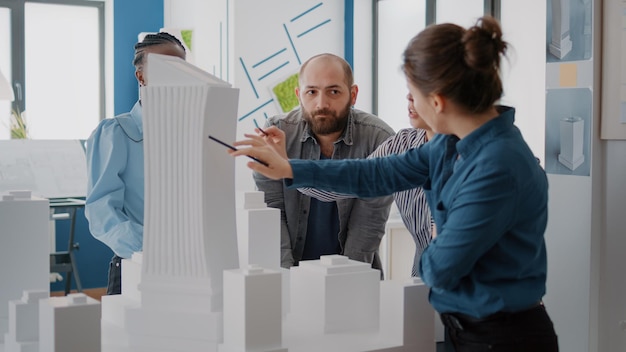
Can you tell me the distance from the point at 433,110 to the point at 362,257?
1223 mm

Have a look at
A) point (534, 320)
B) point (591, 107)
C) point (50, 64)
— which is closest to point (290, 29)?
point (50, 64)

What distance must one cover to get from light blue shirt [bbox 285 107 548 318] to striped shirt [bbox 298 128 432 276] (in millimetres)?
780

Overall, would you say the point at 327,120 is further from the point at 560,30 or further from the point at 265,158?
the point at 560,30

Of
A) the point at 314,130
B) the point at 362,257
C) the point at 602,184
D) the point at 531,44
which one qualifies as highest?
the point at 531,44

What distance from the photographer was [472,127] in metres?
1.56

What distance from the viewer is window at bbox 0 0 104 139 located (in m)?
6.32

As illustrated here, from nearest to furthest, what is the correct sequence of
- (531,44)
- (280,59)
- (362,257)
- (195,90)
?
(195,90), (362,257), (531,44), (280,59)

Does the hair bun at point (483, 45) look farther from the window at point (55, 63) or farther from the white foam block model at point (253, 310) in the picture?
the window at point (55, 63)

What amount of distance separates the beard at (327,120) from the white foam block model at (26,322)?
3.94ft

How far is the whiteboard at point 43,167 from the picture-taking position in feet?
18.9

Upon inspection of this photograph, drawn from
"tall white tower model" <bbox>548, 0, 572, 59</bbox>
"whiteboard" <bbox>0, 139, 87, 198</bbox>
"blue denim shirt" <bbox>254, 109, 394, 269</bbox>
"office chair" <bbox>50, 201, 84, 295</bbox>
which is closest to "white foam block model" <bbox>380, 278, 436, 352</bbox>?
"blue denim shirt" <bbox>254, 109, 394, 269</bbox>

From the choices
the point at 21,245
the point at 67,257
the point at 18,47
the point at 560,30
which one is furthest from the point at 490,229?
the point at 18,47


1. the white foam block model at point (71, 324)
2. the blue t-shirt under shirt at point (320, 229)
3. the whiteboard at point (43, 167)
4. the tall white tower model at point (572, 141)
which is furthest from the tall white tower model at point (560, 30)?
the whiteboard at point (43, 167)

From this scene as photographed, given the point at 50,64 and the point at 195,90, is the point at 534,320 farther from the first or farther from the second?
the point at 50,64
